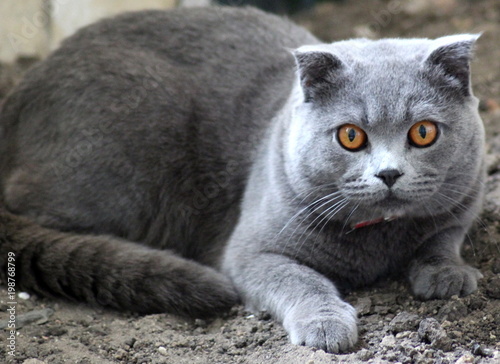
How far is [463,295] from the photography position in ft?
8.01

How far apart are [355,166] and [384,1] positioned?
3376 millimetres

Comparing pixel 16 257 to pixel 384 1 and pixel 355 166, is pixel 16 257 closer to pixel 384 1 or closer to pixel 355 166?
pixel 355 166

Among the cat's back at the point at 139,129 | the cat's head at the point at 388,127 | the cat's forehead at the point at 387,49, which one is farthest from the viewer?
the cat's back at the point at 139,129

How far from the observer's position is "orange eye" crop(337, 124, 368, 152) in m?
2.34

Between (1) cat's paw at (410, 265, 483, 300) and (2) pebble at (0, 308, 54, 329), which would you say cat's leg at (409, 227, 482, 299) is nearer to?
(1) cat's paw at (410, 265, 483, 300)

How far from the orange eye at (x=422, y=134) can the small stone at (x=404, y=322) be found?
0.58 metres

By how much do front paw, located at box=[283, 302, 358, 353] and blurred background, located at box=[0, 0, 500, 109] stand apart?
2223 millimetres

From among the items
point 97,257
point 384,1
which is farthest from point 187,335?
point 384,1

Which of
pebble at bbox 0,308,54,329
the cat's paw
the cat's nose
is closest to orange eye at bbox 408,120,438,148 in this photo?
the cat's nose

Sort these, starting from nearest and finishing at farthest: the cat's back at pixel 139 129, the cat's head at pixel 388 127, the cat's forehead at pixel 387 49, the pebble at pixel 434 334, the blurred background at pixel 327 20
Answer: the pebble at pixel 434 334, the cat's head at pixel 388 127, the cat's forehead at pixel 387 49, the cat's back at pixel 139 129, the blurred background at pixel 327 20

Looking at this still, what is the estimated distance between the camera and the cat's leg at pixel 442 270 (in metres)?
2.45

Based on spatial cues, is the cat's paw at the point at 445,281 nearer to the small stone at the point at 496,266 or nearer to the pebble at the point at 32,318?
the small stone at the point at 496,266

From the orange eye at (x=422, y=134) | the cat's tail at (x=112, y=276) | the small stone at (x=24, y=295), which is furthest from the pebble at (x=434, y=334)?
the small stone at (x=24, y=295)

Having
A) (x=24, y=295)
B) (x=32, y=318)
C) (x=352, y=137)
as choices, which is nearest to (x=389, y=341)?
(x=352, y=137)
